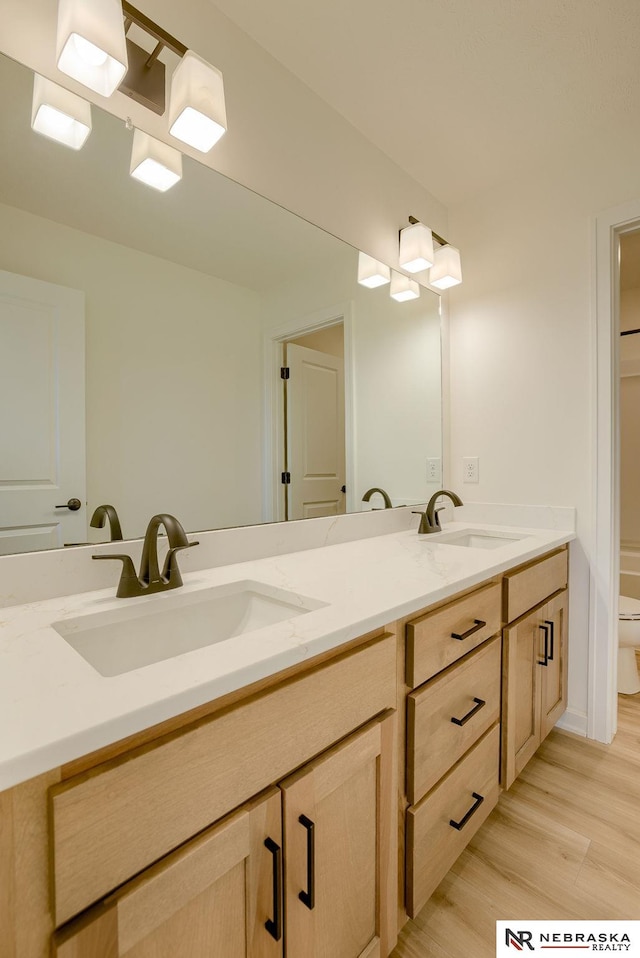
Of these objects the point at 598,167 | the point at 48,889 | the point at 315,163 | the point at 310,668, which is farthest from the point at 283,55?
the point at 48,889

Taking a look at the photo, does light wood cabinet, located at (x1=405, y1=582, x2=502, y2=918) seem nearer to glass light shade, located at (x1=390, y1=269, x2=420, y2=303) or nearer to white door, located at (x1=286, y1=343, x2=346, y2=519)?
white door, located at (x1=286, y1=343, x2=346, y2=519)

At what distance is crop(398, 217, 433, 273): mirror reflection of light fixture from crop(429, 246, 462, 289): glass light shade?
10 cm

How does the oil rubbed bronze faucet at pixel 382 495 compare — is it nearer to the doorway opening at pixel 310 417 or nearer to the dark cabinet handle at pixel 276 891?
→ the doorway opening at pixel 310 417

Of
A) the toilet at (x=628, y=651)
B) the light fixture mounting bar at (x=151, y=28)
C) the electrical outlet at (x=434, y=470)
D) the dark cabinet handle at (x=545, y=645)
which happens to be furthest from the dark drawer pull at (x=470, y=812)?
the light fixture mounting bar at (x=151, y=28)

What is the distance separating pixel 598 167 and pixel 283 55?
4.00 ft

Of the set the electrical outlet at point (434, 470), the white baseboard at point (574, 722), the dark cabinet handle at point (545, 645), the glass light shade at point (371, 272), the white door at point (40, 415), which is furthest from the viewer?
the electrical outlet at point (434, 470)

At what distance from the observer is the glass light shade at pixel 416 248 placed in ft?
6.04

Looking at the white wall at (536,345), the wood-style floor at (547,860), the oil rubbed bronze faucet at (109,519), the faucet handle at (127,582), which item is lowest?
the wood-style floor at (547,860)

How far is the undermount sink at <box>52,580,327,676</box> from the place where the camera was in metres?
0.84

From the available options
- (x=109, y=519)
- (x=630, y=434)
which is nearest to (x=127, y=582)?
(x=109, y=519)

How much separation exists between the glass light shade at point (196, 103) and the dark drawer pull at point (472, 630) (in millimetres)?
1347

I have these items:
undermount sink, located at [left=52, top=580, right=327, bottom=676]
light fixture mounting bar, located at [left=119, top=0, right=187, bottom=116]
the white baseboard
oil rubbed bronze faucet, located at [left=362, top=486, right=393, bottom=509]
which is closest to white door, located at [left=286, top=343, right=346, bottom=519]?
oil rubbed bronze faucet, located at [left=362, top=486, right=393, bottom=509]

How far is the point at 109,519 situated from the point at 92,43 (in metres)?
0.98

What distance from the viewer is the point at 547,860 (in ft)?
4.17
